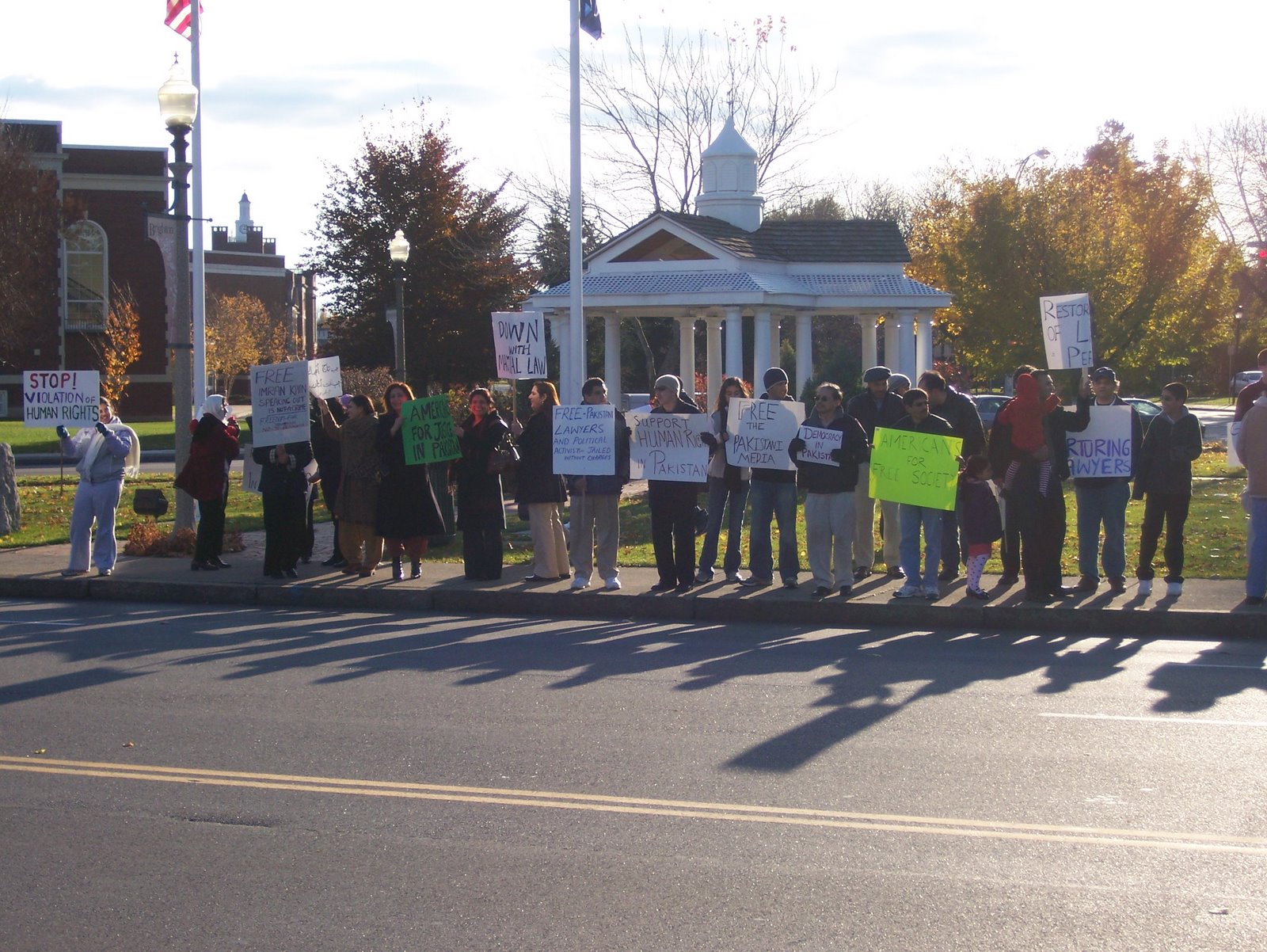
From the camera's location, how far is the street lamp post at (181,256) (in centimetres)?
1497

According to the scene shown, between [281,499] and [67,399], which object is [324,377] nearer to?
[281,499]

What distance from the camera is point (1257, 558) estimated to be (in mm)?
11289

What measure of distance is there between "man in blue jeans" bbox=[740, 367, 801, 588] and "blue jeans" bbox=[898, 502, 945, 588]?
1.06 metres

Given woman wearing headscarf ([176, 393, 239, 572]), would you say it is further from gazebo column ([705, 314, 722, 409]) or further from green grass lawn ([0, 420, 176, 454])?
green grass lawn ([0, 420, 176, 454])

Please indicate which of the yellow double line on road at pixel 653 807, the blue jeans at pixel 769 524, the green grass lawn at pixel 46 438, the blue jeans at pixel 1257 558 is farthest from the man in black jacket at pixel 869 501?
the green grass lawn at pixel 46 438

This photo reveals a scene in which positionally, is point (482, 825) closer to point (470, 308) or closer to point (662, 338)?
point (470, 308)

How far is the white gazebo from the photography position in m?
27.6

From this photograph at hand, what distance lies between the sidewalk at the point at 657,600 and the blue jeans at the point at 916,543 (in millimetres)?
268

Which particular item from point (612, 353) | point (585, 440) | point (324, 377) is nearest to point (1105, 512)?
point (585, 440)


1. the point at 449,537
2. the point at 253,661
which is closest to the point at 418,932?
the point at 253,661

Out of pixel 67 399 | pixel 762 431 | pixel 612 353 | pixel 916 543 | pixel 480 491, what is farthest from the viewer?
pixel 612 353

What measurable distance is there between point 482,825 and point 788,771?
161 centimetres

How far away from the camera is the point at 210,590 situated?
13008 millimetres

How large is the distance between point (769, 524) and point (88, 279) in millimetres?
47896
